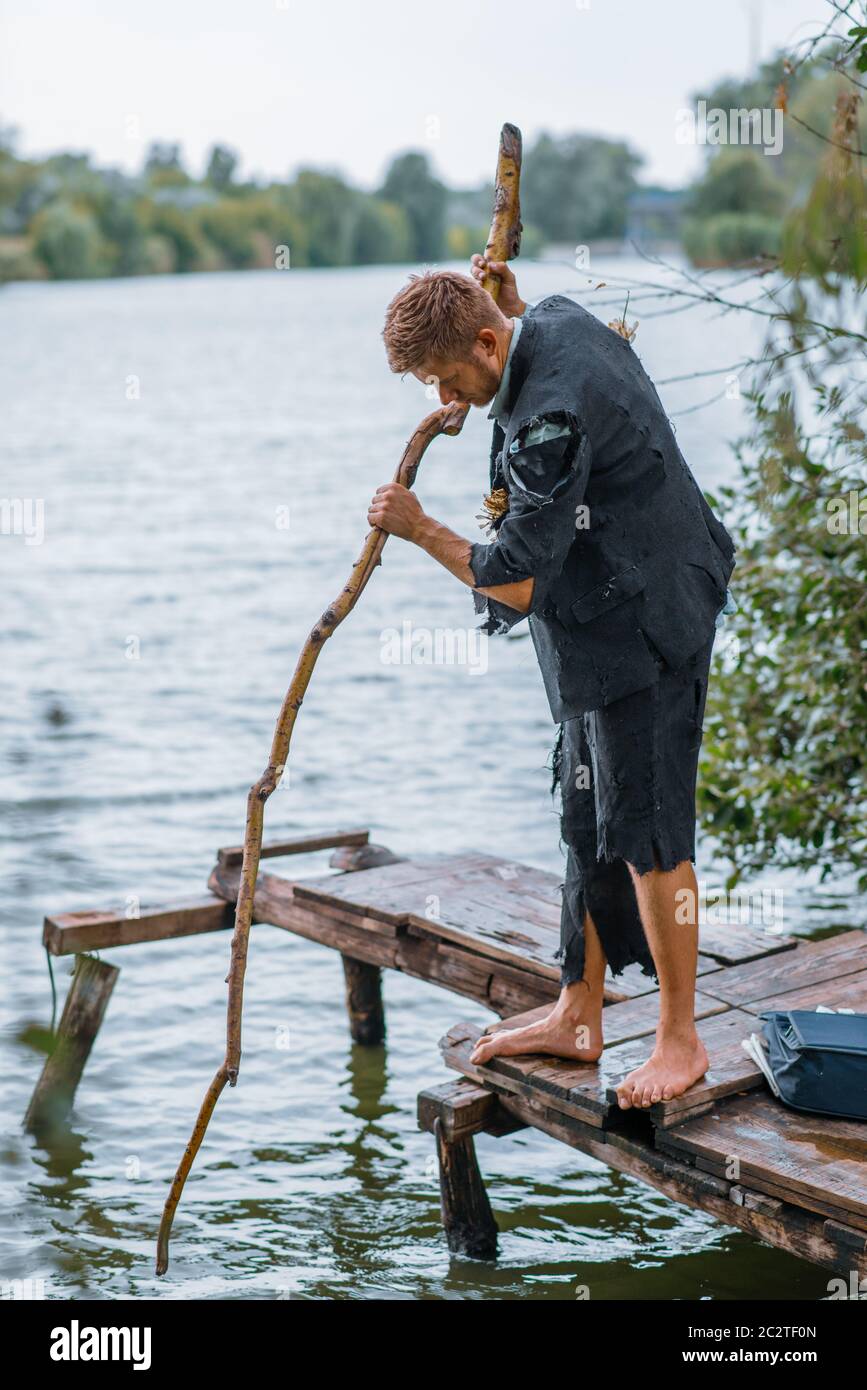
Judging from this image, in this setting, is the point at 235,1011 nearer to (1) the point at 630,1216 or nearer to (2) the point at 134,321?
(1) the point at 630,1216

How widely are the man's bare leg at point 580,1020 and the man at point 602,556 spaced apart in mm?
324

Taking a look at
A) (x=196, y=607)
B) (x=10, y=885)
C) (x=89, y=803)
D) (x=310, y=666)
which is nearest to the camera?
(x=310, y=666)

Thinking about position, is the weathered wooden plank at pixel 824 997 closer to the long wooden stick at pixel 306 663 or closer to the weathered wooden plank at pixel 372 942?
the weathered wooden plank at pixel 372 942

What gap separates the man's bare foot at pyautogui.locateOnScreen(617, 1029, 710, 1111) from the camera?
4.45m

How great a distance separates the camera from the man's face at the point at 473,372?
4098 millimetres

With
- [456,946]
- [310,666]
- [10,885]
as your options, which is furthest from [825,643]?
[10,885]

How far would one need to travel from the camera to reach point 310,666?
4.50 m

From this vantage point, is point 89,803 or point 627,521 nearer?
point 627,521

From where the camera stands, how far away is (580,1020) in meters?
4.87

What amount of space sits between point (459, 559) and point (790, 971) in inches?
81.1

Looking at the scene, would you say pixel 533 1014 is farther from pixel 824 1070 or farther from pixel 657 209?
pixel 657 209

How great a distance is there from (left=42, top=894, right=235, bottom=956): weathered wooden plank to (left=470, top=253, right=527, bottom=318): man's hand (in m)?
3.11

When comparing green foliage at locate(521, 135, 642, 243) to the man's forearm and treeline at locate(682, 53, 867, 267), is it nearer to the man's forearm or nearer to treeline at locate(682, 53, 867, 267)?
treeline at locate(682, 53, 867, 267)

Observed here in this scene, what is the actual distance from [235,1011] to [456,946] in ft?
5.07
